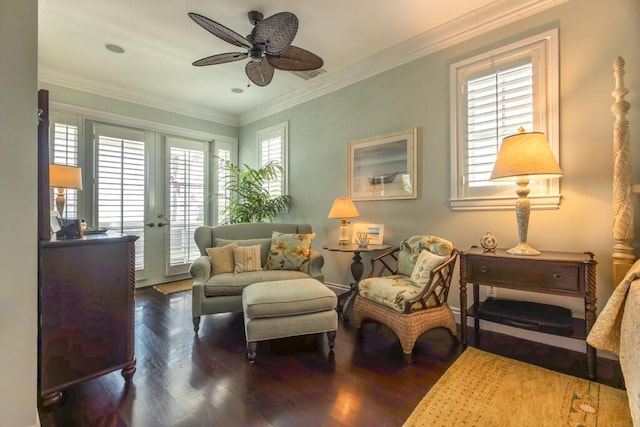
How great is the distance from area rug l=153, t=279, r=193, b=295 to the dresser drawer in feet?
12.0

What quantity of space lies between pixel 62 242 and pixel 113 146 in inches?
123

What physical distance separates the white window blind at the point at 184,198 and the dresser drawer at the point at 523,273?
420 cm

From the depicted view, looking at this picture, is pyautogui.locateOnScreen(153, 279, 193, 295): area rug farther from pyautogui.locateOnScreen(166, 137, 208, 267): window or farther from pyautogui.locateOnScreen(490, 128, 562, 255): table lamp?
pyautogui.locateOnScreen(490, 128, 562, 255): table lamp

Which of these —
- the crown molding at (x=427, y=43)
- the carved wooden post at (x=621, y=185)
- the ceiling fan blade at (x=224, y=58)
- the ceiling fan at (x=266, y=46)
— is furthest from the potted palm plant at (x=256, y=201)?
the carved wooden post at (x=621, y=185)

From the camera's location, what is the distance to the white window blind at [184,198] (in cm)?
473

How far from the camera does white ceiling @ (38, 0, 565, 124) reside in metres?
2.55

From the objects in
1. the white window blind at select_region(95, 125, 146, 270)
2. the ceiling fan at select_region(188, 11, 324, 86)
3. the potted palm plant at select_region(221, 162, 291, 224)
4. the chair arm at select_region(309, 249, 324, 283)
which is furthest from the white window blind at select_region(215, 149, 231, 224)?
the ceiling fan at select_region(188, 11, 324, 86)

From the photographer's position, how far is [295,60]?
8.50 feet

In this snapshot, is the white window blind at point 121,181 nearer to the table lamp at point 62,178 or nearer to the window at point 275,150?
the table lamp at point 62,178

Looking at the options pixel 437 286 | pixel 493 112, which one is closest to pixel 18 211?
pixel 437 286

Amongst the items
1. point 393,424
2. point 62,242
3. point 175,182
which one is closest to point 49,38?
point 175,182

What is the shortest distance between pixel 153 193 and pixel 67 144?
1.15 metres

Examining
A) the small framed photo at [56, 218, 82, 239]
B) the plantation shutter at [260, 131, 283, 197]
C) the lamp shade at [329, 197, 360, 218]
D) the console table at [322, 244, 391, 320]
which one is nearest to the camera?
the small framed photo at [56, 218, 82, 239]

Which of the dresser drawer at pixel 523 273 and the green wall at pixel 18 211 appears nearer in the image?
the green wall at pixel 18 211
